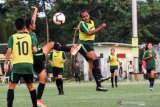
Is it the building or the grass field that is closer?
the grass field

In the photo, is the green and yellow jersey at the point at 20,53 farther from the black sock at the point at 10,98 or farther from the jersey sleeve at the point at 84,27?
the jersey sleeve at the point at 84,27

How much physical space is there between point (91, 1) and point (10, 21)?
8.04 meters

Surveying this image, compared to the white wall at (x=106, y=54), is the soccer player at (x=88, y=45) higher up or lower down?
higher up

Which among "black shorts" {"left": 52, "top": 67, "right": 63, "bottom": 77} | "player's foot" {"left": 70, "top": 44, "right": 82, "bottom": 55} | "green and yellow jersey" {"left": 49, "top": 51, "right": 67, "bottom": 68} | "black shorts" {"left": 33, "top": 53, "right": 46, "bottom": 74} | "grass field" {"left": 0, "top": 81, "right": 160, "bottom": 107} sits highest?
"player's foot" {"left": 70, "top": 44, "right": 82, "bottom": 55}

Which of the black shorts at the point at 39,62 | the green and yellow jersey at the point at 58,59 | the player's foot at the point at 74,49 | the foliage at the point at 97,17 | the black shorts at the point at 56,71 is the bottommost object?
the black shorts at the point at 56,71

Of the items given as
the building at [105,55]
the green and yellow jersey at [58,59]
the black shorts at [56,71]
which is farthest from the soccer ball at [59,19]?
the building at [105,55]

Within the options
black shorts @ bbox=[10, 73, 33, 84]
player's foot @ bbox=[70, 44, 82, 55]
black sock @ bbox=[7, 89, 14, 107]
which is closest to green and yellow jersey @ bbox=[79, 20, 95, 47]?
player's foot @ bbox=[70, 44, 82, 55]

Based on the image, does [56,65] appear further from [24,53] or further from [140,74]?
[140,74]

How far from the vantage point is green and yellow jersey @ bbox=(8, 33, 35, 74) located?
1119 cm

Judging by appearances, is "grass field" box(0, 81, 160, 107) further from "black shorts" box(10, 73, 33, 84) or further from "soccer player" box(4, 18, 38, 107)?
"soccer player" box(4, 18, 38, 107)

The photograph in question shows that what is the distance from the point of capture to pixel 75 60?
48.3m

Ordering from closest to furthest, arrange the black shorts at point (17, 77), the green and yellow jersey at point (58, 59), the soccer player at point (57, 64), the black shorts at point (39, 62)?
the black shorts at point (17, 77)
the black shorts at point (39, 62)
the soccer player at point (57, 64)
the green and yellow jersey at point (58, 59)

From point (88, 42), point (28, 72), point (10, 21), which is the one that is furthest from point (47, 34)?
point (28, 72)

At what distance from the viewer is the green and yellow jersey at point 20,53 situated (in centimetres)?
1119
